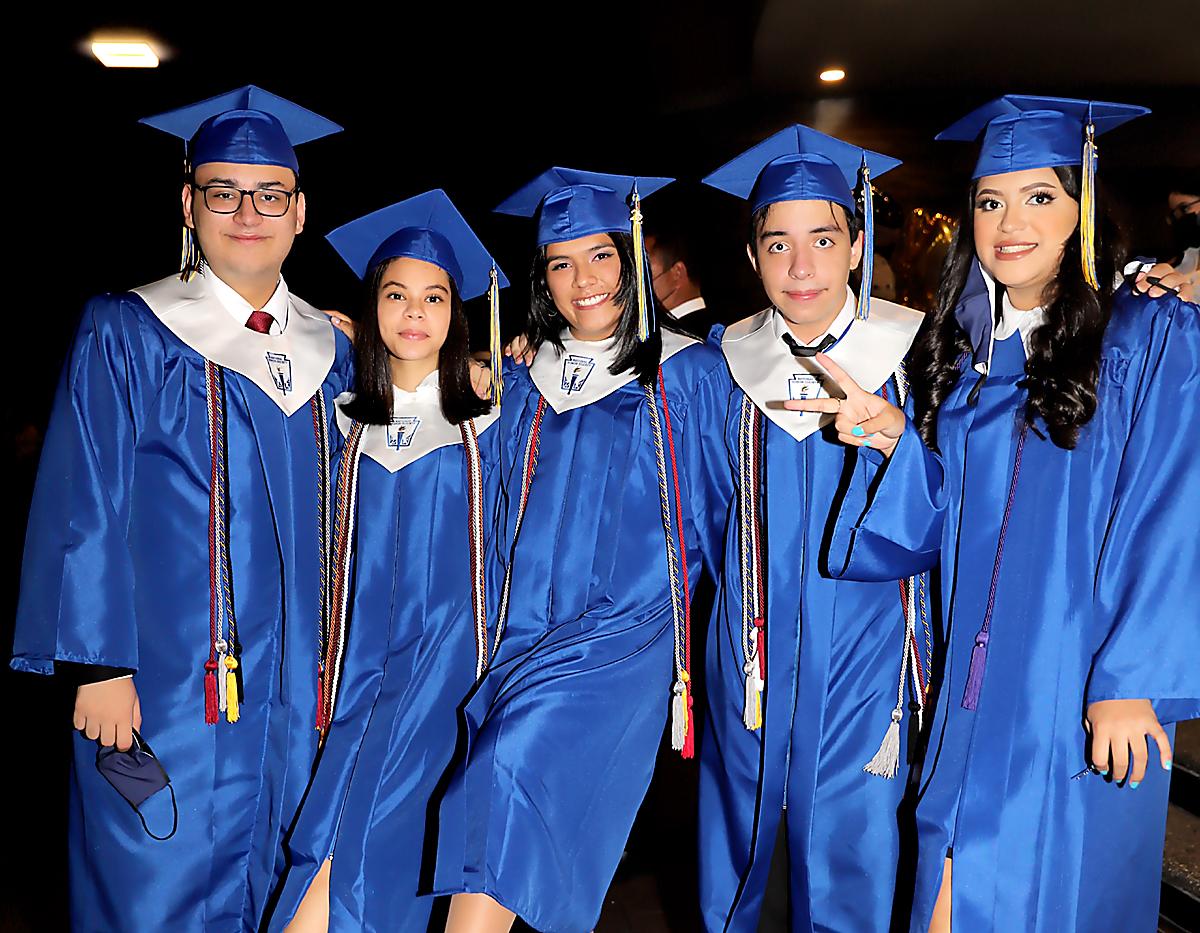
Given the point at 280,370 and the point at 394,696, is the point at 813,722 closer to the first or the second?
the point at 394,696

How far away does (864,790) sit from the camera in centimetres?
222

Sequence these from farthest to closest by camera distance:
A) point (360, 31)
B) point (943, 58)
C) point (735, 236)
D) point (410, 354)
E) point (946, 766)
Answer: point (735, 236), point (943, 58), point (360, 31), point (410, 354), point (946, 766)

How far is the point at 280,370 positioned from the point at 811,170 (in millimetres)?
1233

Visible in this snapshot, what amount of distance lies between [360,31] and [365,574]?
3864 millimetres

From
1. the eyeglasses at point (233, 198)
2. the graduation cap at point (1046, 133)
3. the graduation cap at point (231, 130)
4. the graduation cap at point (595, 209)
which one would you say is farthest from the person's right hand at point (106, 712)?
the graduation cap at point (1046, 133)

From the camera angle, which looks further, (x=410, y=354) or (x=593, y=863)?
(x=410, y=354)

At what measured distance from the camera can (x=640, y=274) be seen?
2.51 meters

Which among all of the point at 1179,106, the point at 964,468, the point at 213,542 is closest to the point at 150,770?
the point at 213,542

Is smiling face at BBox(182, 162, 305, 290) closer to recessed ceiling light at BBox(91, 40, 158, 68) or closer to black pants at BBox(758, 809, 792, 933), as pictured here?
black pants at BBox(758, 809, 792, 933)

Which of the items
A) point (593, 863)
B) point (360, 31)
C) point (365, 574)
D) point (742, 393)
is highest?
point (360, 31)

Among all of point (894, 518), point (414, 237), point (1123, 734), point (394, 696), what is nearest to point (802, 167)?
point (894, 518)

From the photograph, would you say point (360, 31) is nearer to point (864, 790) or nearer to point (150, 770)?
point (150, 770)

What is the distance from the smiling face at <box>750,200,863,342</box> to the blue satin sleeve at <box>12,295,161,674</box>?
52.7 inches

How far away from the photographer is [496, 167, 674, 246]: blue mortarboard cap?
8.23 feet
